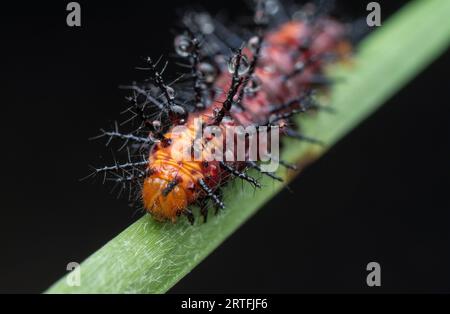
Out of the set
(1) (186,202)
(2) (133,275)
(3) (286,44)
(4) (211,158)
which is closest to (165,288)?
(2) (133,275)

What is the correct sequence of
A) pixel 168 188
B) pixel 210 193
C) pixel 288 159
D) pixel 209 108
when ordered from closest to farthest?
pixel 168 188 < pixel 210 193 < pixel 209 108 < pixel 288 159

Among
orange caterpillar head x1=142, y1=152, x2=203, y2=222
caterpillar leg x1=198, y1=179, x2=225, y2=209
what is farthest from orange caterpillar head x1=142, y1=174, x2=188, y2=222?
caterpillar leg x1=198, y1=179, x2=225, y2=209

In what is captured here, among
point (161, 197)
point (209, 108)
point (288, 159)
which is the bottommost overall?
point (161, 197)

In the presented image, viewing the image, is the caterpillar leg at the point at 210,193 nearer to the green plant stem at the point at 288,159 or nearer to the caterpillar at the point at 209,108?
the caterpillar at the point at 209,108

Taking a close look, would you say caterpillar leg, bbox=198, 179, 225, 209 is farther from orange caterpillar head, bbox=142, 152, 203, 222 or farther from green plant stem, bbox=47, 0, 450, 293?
green plant stem, bbox=47, 0, 450, 293

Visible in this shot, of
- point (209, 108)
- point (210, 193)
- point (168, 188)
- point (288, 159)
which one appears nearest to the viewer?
point (168, 188)

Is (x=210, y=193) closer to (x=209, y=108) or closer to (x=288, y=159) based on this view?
(x=209, y=108)

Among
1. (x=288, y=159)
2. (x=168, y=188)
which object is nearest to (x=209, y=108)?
(x=288, y=159)
